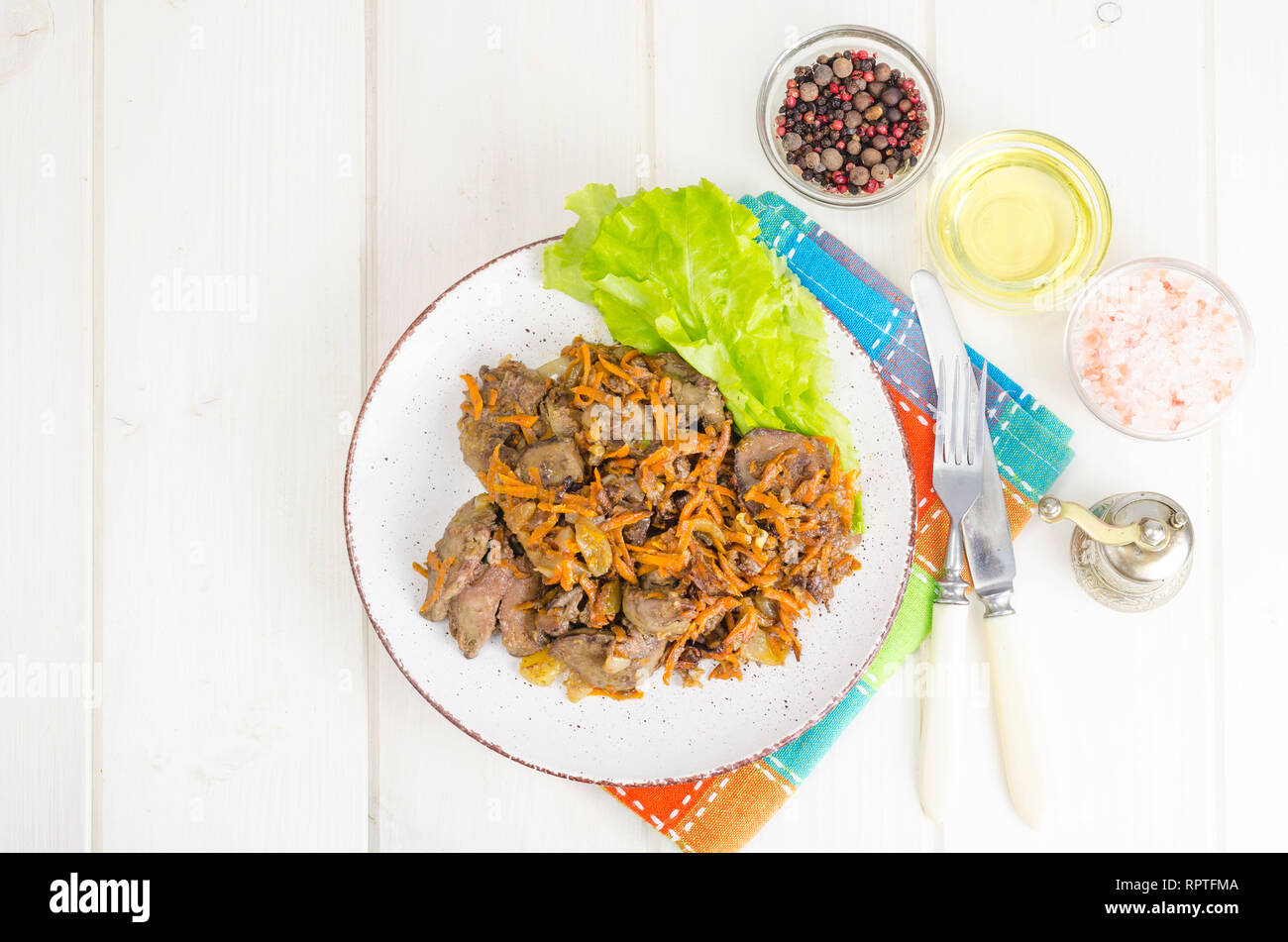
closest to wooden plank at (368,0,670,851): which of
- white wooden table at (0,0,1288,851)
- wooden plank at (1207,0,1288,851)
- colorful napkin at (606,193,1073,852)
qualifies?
white wooden table at (0,0,1288,851)

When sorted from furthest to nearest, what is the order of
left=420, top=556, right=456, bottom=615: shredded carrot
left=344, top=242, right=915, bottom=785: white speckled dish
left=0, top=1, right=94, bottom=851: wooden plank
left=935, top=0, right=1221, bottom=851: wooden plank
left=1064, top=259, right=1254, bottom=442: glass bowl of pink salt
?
left=0, top=1, right=94, bottom=851: wooden plank
left=935, top=0, right=1221, bottom=851: wooden plank
left=1064, top=259, right=1254, bottom=442: glass bowl of pink salt
left=344, top=242, right=915, bottom=785: white speckled dish
left=420, top=556, right=456, bottom=615: shredded carrot

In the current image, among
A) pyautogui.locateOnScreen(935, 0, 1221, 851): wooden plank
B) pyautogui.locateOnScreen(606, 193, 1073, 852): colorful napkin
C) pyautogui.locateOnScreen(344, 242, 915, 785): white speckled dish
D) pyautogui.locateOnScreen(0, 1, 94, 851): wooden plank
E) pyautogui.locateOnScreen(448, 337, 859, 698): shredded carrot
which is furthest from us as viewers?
pyautogui.locateOnScreen(0, 1, 94, 851): wooden plank

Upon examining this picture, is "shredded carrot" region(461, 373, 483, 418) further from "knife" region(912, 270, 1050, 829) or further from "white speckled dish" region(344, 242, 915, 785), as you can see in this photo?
"knife" region(912, 270, 1050, 829)

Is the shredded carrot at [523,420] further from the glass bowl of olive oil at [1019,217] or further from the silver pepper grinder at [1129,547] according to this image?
the silver pepper grinder at [1129,547]

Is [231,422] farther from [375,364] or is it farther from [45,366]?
[45,366]

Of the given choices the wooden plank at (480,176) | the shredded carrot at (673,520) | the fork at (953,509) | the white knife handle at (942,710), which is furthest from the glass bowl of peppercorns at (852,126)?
the white knife handle at (942,710)
